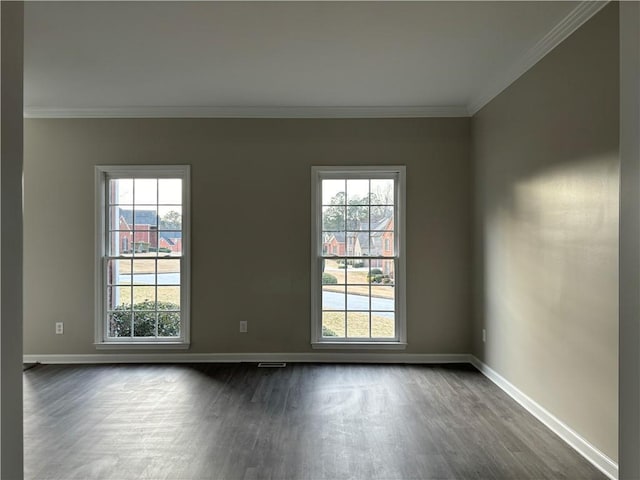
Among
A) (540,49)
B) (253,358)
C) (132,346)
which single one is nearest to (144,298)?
(132,346)

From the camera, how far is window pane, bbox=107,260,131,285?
195 inches

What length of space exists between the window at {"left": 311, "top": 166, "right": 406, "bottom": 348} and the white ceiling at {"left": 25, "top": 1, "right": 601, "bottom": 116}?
2.71 ft

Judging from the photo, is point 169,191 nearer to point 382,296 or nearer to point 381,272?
point 381,272

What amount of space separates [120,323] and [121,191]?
5.02 ft

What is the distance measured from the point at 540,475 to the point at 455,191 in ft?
10.0

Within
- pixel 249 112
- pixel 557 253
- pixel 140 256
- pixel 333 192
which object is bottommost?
pixel 140 256

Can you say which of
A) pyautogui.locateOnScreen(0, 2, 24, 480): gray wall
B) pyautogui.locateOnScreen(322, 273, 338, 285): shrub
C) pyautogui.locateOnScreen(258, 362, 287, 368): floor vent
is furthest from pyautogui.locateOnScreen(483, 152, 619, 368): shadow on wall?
pyautogui.locateOnScreen(0, 2, 24, 480): gray wall

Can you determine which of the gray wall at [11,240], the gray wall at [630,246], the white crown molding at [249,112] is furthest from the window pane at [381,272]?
the gray wall at [11,240]

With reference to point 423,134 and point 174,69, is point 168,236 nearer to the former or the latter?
point 174,69

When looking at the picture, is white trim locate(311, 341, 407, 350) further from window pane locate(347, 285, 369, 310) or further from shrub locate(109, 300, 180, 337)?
shrub locate(109, 300, 180, 337)

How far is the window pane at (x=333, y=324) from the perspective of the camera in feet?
16.1

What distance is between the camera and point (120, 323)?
16.3 ft

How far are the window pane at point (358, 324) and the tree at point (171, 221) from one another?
2.22 metres

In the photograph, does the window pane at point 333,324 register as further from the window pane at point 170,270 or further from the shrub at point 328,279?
the window pane at point 170,270
